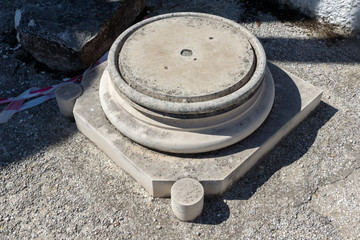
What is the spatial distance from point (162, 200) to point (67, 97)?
1.58m

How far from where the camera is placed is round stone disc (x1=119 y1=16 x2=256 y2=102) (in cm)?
357

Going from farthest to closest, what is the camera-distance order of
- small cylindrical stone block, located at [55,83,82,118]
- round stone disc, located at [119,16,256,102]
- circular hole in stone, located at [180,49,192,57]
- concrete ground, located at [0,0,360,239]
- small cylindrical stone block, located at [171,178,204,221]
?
small cylindrical stone block, located at [55,83,82,118]
circular hole in stone, located at [180,49,192,57]
round stone disc, located at [119,16,256,102]
concrete ground, located at [0,0,360,239]
small cylindrical stone block, located at [171,178,204,221]

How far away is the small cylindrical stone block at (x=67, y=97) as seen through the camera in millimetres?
4168

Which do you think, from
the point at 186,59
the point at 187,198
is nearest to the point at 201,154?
A: the point at 187,198

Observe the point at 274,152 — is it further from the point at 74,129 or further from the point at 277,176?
the point at 74,129

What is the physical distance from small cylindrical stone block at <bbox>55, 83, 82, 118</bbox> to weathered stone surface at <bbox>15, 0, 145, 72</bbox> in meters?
0.64

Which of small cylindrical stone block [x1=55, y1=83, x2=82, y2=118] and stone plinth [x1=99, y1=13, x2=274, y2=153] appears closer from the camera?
stone plinth [x1=99, y1=13, x2=274, y2=153]

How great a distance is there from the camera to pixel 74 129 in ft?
14.0

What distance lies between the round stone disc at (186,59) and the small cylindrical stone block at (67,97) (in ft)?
2.25

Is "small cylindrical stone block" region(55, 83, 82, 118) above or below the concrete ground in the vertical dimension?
above

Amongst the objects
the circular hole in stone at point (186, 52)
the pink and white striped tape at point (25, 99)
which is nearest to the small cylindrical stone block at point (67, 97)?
the pink and white striped tape at point (25, 99)

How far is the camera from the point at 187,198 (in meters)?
3.24

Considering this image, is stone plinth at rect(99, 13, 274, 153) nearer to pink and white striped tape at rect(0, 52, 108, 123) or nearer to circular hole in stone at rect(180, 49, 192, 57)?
circular hole in stone at rect(180, 49, 192, 57)

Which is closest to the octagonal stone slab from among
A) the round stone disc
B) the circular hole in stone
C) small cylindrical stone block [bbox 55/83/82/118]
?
small cylindrical stone block [bbox 55/83/82/118]
